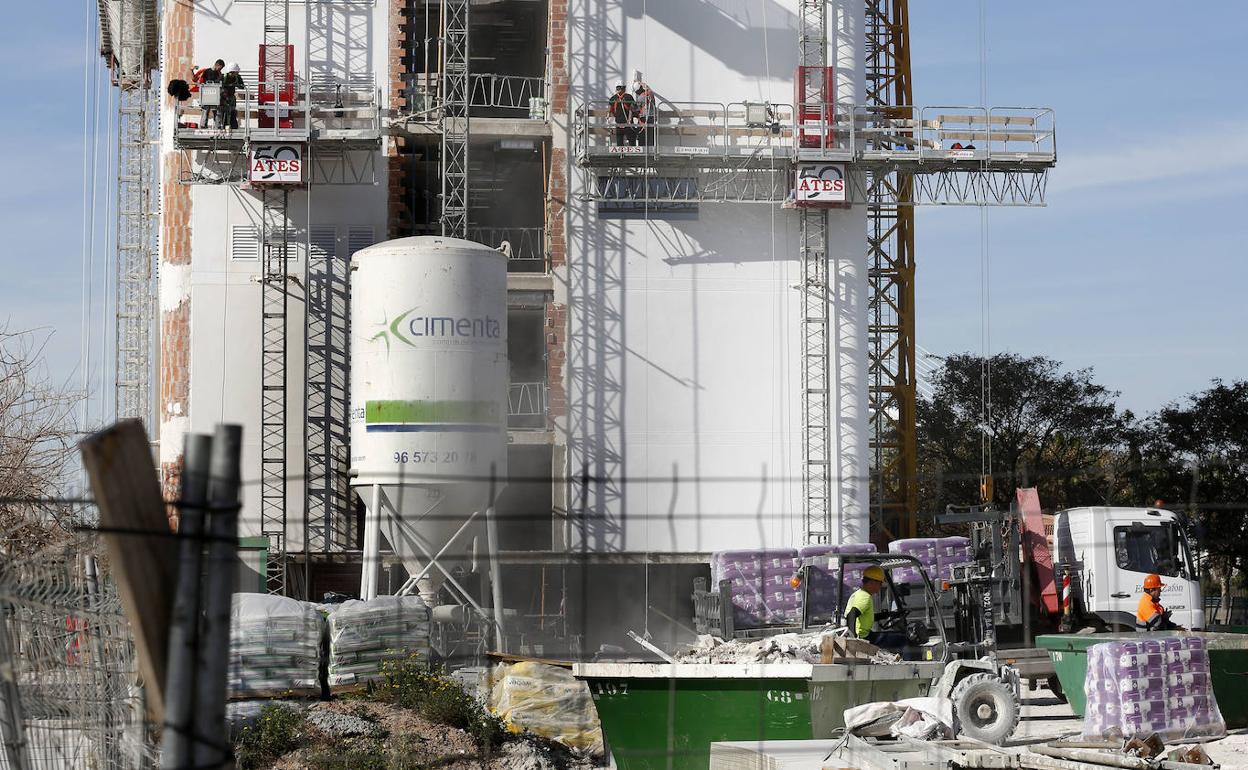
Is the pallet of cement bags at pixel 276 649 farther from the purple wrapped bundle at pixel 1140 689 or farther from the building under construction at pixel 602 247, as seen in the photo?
the building under construction at pixel 602 247

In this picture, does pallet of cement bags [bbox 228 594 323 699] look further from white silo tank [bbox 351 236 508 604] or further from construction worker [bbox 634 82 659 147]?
construction worker [bbox 634 82 659 147]

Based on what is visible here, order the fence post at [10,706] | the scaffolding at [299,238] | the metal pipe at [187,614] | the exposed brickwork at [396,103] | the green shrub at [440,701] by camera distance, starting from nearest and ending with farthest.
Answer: the metal pipe at [187,614] < the fence post at [10,706] < the green shrub at [440,701] < the scaffolding at [299,238] < the exposed brickwork at [396,103]

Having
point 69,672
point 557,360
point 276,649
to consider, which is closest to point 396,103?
point 557,360

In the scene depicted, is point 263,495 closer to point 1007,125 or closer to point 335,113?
point 335,113

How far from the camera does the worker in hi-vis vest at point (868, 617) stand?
16.8 m

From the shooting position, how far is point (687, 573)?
35875 mm

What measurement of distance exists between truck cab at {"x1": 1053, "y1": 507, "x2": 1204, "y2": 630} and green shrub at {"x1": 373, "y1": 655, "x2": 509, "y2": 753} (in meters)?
11.9

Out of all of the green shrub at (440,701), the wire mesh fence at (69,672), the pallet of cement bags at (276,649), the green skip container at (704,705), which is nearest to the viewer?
the wire mesh fence at (69,672)

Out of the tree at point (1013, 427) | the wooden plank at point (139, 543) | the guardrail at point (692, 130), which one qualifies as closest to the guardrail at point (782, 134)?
the guardrail at point (692, 130)

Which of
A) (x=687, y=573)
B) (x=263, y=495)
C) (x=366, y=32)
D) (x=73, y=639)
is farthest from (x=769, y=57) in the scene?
(x=73, y=639)

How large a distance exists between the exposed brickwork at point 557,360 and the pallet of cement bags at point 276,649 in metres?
15.6

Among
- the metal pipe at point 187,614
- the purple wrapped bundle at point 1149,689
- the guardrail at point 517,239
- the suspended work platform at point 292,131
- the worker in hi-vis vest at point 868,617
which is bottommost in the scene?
the purple wrapped bundle at point 1149,689

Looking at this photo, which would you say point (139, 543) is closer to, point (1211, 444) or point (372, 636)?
point (372, 636)

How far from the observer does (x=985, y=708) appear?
1677 cm
